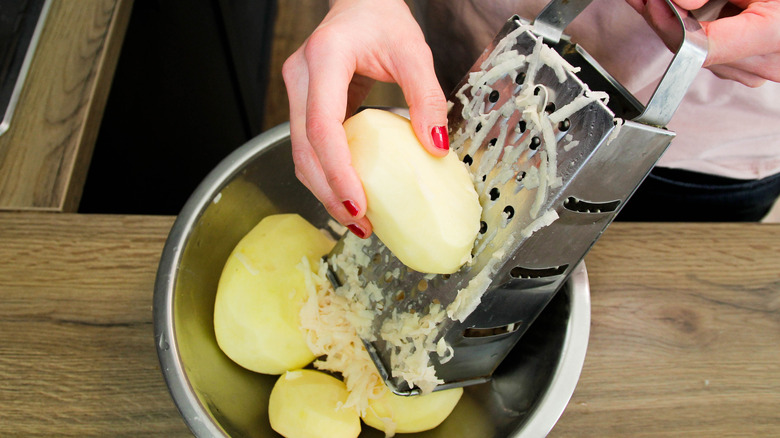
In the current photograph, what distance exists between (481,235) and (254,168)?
46 cm

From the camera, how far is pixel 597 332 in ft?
3.26

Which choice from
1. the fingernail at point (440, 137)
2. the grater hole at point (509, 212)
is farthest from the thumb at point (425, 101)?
the grater hole at point (509, 212)

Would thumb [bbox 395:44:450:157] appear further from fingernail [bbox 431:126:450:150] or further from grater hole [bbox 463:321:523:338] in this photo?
grater hole [bbox 463:321:523:338]

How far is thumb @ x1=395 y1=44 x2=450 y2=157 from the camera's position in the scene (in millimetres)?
659

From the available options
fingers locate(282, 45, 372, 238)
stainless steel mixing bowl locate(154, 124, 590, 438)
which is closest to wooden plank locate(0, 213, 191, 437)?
stainless steel mixing bowl locate(154, 124, 590, 438)

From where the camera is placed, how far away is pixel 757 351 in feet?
3.26

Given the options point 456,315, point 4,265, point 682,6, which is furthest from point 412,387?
point 4,265

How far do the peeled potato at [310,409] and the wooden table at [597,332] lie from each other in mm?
187

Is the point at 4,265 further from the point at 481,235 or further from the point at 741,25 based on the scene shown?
the point at 741,25

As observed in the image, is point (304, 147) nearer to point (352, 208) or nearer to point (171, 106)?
point (352, 208)

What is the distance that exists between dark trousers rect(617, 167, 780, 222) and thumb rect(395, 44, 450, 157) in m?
0.82

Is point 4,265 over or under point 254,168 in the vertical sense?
under

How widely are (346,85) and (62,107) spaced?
0.83 m

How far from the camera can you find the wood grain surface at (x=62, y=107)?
107 cm
